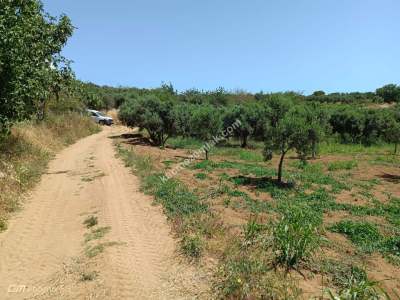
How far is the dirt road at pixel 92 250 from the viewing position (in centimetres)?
562

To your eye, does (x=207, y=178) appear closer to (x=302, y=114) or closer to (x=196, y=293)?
(x=302, y=114)

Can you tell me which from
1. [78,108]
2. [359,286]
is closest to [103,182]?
[359,286]

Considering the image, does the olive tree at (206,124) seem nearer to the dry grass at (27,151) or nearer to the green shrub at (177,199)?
the dry grass at (27,151)

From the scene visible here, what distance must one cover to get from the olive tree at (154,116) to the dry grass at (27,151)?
15.4ft

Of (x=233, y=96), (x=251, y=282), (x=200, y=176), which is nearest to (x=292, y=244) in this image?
(x=251, y=282)

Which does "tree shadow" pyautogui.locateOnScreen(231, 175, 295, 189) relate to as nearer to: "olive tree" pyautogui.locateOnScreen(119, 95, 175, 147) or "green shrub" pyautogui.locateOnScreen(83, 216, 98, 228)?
"green shrub" pyautogui.locateOnScreen(83, 216, 98, 228)

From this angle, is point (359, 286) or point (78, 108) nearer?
point (359, 286)

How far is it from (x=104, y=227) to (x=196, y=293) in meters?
3.54

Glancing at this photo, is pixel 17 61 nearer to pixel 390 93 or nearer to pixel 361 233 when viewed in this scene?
pixel 361 233

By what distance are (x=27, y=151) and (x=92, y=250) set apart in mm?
10970

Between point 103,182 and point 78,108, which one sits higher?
point 78,108

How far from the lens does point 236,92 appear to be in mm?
72875

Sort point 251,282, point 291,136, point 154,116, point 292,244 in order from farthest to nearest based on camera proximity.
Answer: point 154,116 < point 291,136 < point 292,244 < point 251,282

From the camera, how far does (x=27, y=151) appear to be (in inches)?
642
